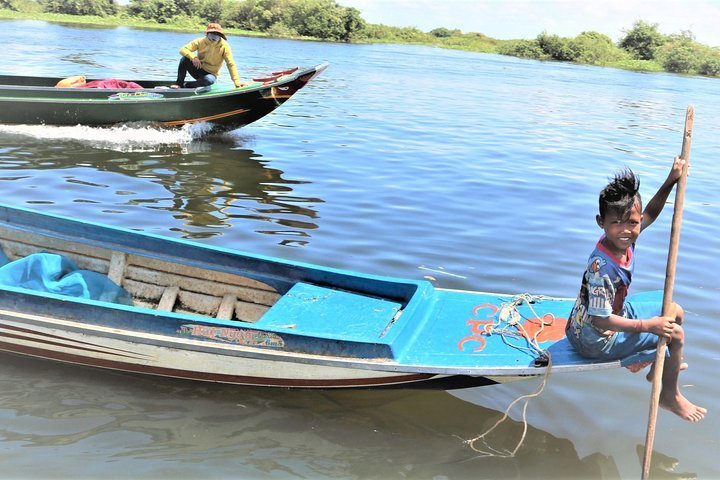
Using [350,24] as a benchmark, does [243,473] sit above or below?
below

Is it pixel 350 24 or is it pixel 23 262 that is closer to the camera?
pixel 23 262

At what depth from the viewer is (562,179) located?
36.7 ft

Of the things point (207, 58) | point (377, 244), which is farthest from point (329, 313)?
point (207, 58)

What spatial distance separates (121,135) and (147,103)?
74 centimetres

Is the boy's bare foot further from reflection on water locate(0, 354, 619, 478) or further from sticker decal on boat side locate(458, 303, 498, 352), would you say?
sticker decal on boat side locate(458, 303, 498, 352)

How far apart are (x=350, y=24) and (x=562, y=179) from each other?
2143 inches

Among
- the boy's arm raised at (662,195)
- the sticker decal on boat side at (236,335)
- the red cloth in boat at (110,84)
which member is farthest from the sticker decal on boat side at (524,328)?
the red cloth in boat at (110,84)

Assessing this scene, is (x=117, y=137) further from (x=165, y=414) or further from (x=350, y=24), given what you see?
(x=350, y=24)

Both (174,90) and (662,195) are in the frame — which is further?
(174,90)

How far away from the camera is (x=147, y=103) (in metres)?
11.6

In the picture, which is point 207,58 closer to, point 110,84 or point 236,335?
point 110,84

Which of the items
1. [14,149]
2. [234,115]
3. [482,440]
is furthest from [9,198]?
[482,440]

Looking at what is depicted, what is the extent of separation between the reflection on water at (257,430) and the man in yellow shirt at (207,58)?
798cm

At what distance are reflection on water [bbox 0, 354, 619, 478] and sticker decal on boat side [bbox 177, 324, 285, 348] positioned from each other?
54 centimetres
